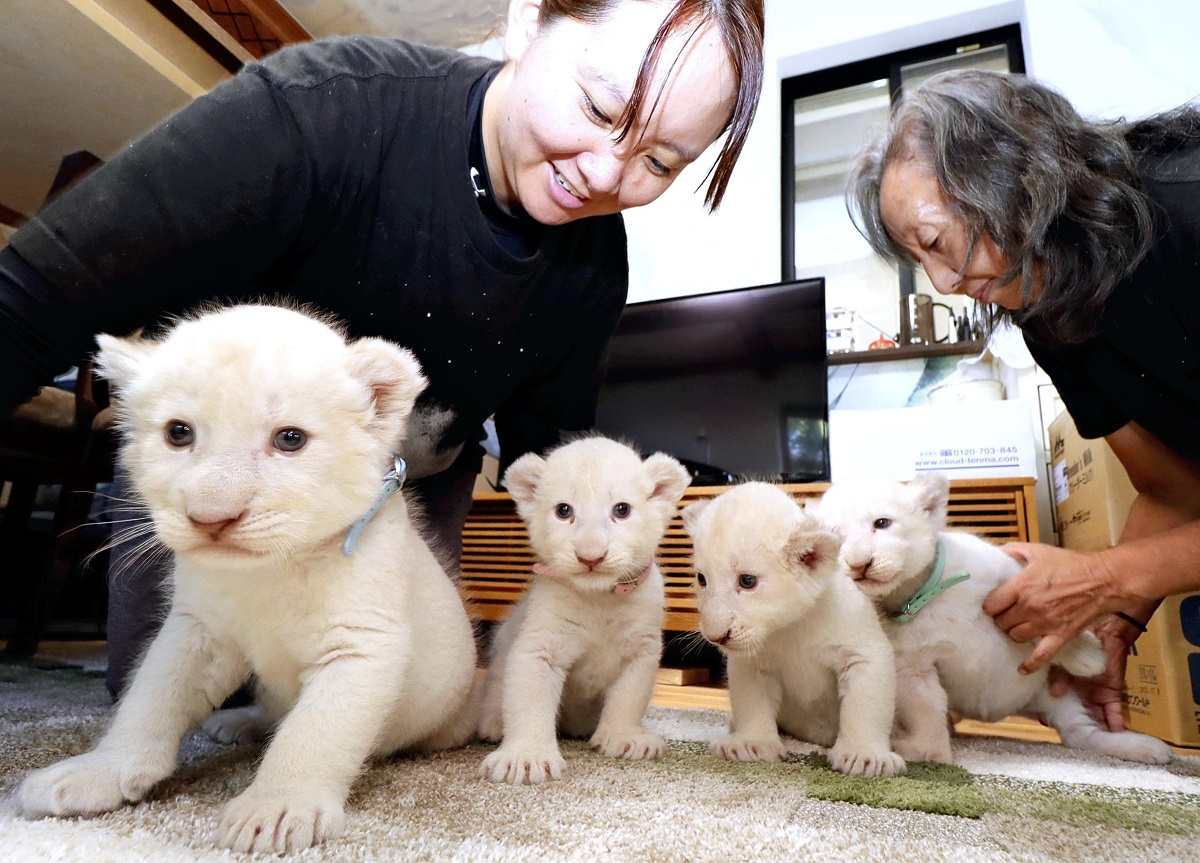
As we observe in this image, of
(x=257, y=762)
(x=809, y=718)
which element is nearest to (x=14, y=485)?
(x=257, y=762)

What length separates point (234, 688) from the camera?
106 cm

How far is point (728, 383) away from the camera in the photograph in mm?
3789

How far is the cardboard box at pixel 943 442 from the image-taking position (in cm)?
308

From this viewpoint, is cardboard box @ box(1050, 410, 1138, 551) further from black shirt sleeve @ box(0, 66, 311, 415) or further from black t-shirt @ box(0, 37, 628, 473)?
black shirt sleeve @ box(0, 66, 311, 415)

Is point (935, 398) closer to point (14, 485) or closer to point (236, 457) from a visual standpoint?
point (236, 457)

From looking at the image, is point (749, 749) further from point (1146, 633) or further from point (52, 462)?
point (52, 462)

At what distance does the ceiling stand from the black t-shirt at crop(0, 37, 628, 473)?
2.94m

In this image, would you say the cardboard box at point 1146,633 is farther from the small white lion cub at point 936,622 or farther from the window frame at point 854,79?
the window frame at point 854,79

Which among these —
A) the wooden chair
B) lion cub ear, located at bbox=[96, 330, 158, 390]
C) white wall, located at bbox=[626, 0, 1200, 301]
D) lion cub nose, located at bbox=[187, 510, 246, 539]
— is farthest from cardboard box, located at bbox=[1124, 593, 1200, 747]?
the wooden chair

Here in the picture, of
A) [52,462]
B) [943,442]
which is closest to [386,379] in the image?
[52,462]

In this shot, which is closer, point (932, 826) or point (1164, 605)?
point (932, 826)

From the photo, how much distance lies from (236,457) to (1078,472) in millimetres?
2695

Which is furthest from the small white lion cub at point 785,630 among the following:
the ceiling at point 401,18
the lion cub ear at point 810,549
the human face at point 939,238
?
the ceiling at point 401,18

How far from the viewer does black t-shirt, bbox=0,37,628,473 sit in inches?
38.6
